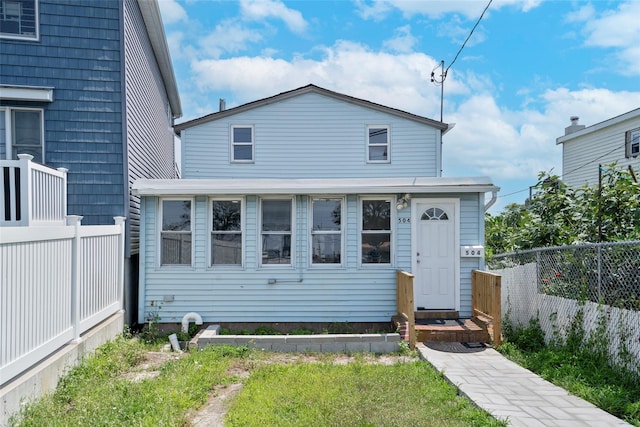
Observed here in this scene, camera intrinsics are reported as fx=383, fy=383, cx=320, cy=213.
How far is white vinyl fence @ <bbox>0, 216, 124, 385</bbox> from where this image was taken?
3.54m

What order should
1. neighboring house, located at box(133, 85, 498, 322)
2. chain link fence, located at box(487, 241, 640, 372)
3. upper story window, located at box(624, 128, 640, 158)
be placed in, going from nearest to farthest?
chain link fence, located at box(487, 241, 640, 372) < neighboring house, located at box(133, 85, 498, 322) < upper story window, located at box(624, 128, 640, 158)

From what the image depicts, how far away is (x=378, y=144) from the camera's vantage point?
39.1 ft

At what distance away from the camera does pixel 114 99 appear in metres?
7.73

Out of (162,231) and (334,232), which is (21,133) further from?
(334,232)

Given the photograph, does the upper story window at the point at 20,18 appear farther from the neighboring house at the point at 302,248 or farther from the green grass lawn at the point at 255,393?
the green grass lawn at the point at 255,393

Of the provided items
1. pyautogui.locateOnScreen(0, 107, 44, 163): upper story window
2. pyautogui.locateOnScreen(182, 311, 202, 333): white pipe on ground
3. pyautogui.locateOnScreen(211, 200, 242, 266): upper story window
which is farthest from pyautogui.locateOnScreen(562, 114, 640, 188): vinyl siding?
pyautogui.locateOnScreen(0, 107, 44, 163): upper story window

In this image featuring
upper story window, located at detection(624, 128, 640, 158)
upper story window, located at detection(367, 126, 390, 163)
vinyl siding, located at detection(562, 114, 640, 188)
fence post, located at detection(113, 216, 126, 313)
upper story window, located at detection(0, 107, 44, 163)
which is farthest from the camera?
vinyl siding, located at detection(562, 114, 640, 188)

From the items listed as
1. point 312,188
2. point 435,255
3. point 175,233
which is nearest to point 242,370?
point 175,233

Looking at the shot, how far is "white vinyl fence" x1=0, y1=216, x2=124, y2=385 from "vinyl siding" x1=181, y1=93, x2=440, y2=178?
A: 5931 mm

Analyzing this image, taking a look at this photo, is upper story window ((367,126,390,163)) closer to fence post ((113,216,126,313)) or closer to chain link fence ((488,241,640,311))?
chain link fence ((488,241,640,311))

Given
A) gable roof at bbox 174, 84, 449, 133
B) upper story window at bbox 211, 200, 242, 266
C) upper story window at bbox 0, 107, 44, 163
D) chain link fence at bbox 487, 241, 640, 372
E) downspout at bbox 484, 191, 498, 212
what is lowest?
chain link fence at bbox 487, 241, 640, 372

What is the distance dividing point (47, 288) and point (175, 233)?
302cm

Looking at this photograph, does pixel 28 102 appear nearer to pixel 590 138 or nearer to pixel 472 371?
pixel 472 371

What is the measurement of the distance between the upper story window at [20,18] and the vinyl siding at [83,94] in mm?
159
